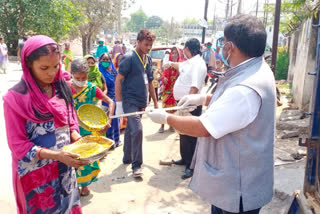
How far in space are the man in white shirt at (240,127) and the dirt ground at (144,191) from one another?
5.46 ft

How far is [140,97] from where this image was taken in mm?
4137

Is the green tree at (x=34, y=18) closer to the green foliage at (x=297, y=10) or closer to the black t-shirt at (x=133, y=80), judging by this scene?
the green foliage at (x=297, y=10)

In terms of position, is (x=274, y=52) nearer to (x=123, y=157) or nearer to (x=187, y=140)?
(x=187, y=140)

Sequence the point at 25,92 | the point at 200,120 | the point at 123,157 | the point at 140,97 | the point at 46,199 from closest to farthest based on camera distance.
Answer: the point at 200,120 → the point at 25,92 → the point at 46,199 → the point at 140,97 → the point at 123,157

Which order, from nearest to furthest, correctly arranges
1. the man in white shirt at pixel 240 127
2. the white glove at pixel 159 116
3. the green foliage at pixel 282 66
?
1. the man in white shirt at pixel 240 127
2. the white glove at pixel 159 116
3. the green foliage at pixel 282 66

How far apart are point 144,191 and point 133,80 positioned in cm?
144

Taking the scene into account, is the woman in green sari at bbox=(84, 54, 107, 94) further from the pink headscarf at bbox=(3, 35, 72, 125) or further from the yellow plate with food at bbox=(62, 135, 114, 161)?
the pink headscarf at bbox=(3, 35, 72, 125)

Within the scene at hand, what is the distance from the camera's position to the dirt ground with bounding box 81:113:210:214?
338 centimetres

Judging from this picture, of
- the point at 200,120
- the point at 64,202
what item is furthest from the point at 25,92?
the point at 200,120

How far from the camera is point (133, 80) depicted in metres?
4.12

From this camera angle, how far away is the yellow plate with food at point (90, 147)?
1877 mm

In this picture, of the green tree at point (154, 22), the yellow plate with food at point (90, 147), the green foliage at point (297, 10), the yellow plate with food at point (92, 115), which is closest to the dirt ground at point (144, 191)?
the yellow plate with food at point (92, 115)

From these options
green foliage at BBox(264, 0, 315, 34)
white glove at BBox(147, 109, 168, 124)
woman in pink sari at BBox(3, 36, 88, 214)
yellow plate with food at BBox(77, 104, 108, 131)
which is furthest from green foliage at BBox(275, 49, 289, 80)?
woman in pink sari at BBox(3, 36, 88, 214)

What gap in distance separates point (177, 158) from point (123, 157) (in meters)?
0.90
